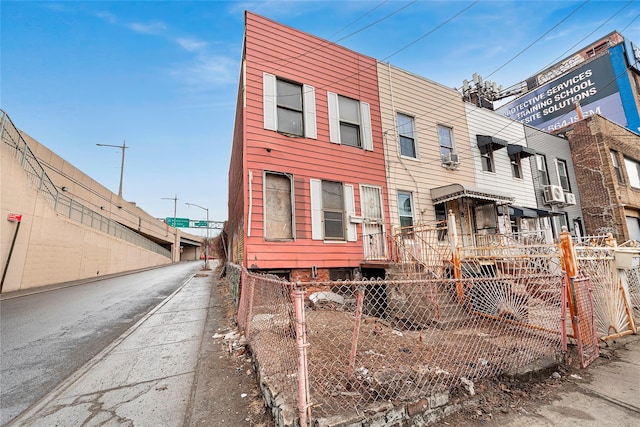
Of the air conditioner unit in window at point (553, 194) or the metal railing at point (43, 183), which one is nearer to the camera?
the metal railing at point (43, 183)

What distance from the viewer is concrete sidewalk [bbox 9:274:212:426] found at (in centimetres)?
257

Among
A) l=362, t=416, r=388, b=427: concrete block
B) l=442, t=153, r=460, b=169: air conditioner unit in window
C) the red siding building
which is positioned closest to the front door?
the red siding building

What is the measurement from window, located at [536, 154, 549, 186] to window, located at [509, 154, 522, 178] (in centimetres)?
154

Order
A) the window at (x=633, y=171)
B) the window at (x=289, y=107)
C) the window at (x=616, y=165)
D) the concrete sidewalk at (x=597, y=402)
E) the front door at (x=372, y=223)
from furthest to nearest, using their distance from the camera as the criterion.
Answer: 1. the window at (x=633, y=171)
2. the window at (x=616, y=165)
3. the front door at (x=372, y=223)
4. the window at (x=289, y=107)
5. the concrete sidewalk at (x=597, y=402)

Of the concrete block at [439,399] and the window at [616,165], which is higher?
the window at [616,165]

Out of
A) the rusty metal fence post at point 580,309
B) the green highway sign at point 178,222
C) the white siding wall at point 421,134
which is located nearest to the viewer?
the rusty metal fence post at point 580,309

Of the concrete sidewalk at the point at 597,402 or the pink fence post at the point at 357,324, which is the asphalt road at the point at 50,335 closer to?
the pink fence post at the point at 357,324

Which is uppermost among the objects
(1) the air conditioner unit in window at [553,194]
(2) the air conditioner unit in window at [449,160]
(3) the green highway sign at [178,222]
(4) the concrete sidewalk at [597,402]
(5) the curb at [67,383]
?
(3) the green highway sign at [178,222]

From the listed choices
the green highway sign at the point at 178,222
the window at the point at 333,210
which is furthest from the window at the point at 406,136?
the green highway sign at the point at 178,222

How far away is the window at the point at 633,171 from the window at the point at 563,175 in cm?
314

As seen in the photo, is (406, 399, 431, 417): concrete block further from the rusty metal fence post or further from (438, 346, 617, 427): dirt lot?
the rusty metal fence post

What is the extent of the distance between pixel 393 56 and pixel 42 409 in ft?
38.8

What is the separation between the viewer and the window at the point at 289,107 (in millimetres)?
7617

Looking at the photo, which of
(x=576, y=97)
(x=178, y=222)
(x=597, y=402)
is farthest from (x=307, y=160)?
(x=178, y=222)
